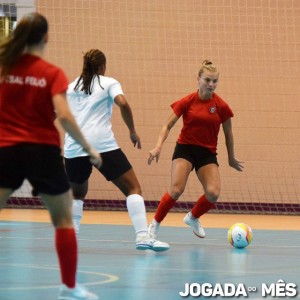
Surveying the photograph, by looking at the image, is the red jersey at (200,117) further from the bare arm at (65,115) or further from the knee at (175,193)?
the bare arm at (65,115)

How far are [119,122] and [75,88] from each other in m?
7.91

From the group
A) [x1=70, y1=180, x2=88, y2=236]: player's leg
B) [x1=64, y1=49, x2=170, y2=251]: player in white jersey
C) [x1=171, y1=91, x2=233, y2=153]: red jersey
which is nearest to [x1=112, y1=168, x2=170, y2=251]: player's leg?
[x1=64, y1=49, x2=170, y2=251]: player in white jersey

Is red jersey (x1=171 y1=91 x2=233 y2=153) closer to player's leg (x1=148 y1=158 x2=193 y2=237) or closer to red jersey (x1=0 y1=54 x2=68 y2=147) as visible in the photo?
player's leg (x1=148 y1=158 x2=193 y2=237)

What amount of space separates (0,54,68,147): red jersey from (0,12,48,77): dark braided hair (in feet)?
0.16

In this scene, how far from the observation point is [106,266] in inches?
311

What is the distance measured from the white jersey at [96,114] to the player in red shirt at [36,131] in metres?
3.11

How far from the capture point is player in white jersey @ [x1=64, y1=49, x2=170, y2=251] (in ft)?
28.8

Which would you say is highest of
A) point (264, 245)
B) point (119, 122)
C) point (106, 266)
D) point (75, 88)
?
point (119, 122)

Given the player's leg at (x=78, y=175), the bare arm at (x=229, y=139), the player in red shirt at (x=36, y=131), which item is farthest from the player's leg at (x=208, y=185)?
the player in red shirt at (x=36, y=131)

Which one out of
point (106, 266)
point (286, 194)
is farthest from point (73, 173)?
point (286, 194)

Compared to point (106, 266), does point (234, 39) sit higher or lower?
higher

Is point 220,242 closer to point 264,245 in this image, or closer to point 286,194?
point 264,245

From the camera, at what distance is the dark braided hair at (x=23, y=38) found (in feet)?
18.7

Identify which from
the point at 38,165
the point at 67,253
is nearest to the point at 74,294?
the point at 67,253
